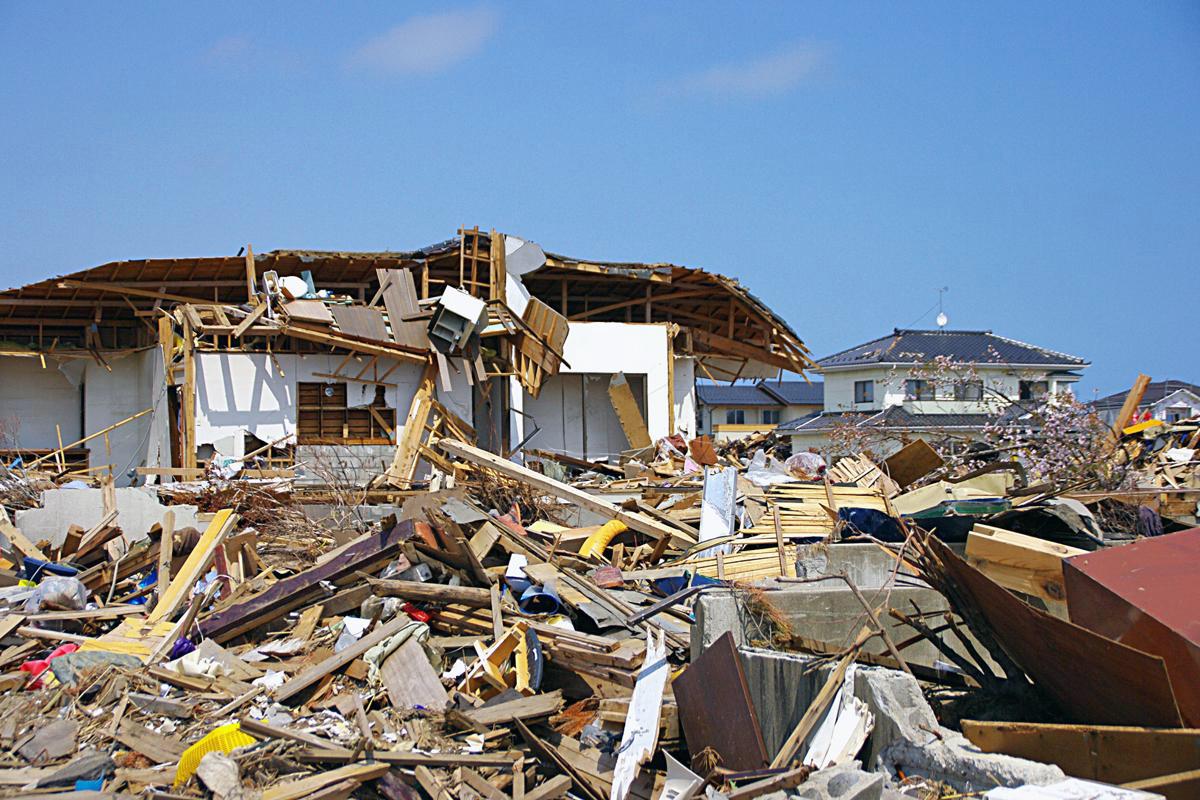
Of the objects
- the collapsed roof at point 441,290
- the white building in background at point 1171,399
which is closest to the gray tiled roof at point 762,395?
the white building in background at point 1171,399

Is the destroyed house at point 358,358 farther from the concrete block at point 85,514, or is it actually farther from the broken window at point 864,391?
the broken window at point 864,391

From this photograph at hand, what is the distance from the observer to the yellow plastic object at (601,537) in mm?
11398

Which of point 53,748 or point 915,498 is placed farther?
point 915,498

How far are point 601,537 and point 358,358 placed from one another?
9.04m

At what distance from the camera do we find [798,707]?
19.9 ft

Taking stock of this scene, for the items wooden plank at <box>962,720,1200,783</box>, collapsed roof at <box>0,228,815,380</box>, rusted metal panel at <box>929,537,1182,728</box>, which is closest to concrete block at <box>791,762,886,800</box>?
wooden plank at <box>962,720,1200,783</box>

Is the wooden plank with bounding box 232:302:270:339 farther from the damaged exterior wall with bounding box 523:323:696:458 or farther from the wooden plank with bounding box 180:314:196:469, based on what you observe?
the damaged exterior wall with bounding box 523:323:696:458

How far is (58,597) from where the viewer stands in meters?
10.3

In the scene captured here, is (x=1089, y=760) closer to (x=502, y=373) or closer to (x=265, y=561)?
(x=265, y=561)

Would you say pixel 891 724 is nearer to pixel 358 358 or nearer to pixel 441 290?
pixel 358 358

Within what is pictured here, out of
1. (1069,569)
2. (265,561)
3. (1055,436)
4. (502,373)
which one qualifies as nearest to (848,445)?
(1055,436)

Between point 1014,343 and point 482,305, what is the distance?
3335 centimetres

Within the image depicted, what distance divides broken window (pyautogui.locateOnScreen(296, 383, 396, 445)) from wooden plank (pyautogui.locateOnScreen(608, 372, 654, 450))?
510 centimetres

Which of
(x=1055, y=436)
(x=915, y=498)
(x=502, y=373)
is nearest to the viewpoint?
(x=915, y=498)
